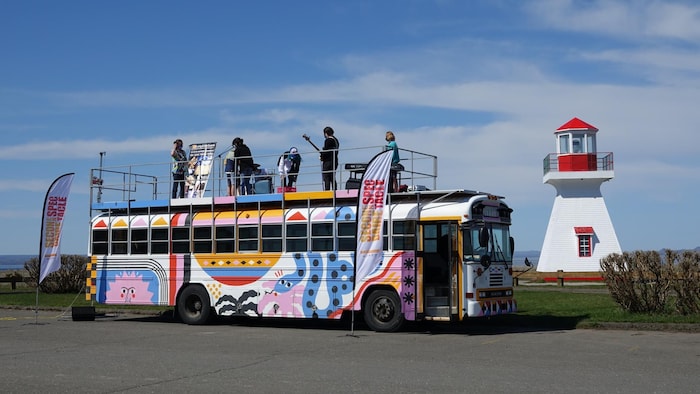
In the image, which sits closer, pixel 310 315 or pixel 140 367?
pixel 140 367

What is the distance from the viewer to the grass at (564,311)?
1762 cm

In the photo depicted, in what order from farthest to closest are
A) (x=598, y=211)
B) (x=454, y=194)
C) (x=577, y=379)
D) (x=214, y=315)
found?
(x=598, y=211)
(x=214, y=315)
(x=454, y=194)
(x=577, y=379)

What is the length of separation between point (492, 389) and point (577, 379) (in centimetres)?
147

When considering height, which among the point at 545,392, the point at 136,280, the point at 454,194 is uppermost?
the point at 454,194

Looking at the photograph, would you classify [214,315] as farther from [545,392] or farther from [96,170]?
[545,392]

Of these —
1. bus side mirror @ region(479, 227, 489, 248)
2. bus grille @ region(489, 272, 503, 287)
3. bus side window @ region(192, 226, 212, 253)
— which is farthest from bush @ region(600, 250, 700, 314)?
bus side window @ region(192, 226, 212, 253)

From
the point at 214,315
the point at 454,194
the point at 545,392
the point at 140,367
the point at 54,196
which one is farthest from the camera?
the point at 54,196

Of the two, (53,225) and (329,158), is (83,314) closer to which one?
(53,225)

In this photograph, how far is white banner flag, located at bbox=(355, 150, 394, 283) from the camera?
16.5 m

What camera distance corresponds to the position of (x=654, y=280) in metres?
18.5

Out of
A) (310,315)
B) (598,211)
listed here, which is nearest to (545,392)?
(310,315)

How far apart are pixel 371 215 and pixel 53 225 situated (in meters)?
9.55

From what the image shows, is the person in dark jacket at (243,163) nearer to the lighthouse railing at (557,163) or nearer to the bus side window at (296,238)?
the bus side window at (296,238)

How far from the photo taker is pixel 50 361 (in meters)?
12.4
